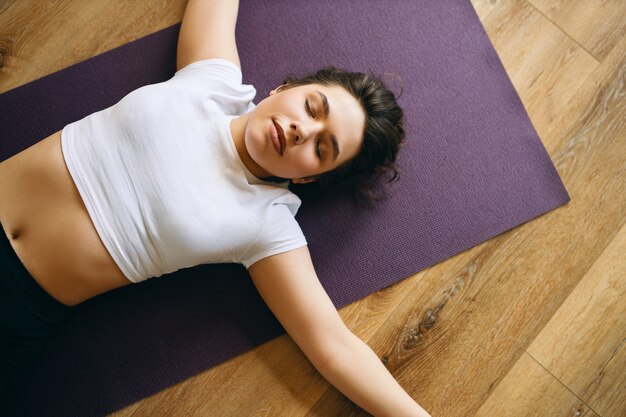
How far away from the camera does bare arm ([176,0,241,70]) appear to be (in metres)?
1.20

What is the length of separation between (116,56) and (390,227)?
920 mm

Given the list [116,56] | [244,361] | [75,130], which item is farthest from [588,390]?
[116,56]

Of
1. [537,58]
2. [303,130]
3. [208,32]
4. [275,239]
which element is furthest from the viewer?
[537,58]

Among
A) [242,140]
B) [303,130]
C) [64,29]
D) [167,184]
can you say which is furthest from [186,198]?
[64,29]

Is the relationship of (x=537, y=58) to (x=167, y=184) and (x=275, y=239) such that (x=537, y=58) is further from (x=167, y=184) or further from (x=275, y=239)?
(x=167, y=184)

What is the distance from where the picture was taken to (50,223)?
1.06 metres

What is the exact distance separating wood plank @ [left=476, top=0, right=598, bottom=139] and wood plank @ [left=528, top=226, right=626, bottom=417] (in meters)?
0.47

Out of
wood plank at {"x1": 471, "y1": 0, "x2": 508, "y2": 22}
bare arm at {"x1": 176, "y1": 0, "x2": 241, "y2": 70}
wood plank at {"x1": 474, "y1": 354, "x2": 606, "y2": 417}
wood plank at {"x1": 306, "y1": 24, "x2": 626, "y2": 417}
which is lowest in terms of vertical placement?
wood plank at {"x1": 474, "y1": 354, "x2": 606, "y2": 417}

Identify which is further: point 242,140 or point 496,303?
point 496,303

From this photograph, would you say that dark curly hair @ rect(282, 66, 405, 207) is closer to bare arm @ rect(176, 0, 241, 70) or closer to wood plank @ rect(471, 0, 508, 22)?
bare arm @ rect(176, 0, 241, 70)

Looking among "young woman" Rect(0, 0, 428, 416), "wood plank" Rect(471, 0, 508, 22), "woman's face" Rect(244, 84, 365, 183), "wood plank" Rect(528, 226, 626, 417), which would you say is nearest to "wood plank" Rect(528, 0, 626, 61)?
"wood plank" Rect(471, 0, 508, 22)

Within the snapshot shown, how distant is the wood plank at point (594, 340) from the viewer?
1337 millimetres

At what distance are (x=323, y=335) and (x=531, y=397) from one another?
0.65 metres

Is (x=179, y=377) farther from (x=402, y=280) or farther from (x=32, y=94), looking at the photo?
(x=32, y=94)
